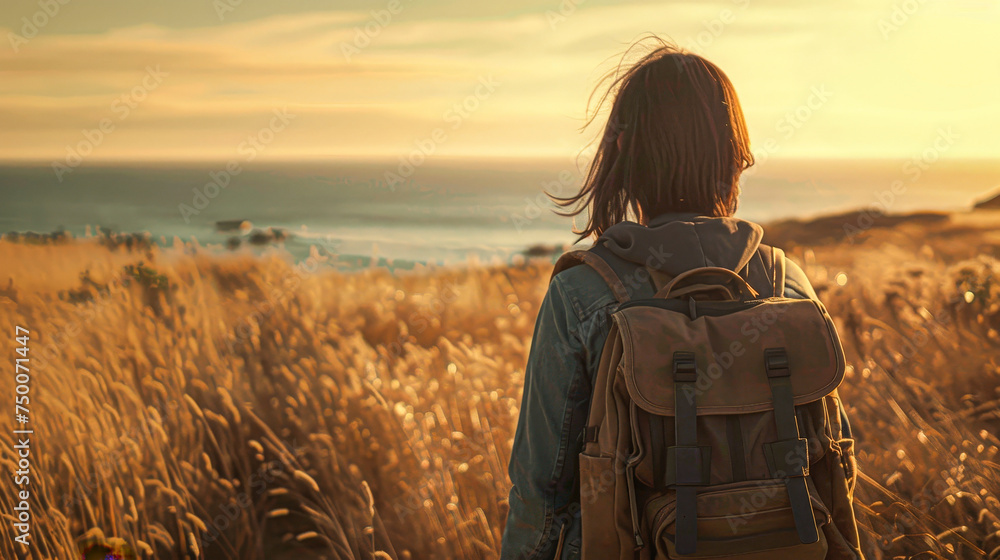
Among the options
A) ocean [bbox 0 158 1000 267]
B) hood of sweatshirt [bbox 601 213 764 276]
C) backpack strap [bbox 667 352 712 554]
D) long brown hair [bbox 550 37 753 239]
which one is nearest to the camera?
backpack strap [bbox 667 352 712 554]

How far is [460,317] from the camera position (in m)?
5.35

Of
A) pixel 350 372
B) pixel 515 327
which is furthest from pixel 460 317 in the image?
pixel 350 372

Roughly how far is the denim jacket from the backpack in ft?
0.19

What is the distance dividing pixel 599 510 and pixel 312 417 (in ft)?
7.48

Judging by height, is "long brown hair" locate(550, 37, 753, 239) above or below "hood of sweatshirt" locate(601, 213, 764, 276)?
above

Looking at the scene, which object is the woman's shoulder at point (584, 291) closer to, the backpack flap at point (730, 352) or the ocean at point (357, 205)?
the backpack flap at point (730, 352)

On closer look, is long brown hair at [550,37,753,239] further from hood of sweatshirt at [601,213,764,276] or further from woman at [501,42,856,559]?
hood of sweatshirt at [601,213,764,276]

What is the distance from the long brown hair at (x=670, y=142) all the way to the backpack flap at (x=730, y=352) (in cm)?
33

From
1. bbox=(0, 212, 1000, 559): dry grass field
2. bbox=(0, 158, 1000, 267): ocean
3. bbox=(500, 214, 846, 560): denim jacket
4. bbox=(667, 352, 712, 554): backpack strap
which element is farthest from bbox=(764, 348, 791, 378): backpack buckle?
bbox=(0, 158, 1000, 267): ocean

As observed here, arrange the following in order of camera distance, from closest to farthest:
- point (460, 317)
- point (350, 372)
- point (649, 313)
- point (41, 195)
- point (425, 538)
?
1. point (649, 313)
2. point (425, 538)
3. point (350, 372)
4. point (460, 317)
5. point (41, 195)

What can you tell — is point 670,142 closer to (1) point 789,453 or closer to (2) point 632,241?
(2) point 632,241

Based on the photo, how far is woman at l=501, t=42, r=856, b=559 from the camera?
1404mm

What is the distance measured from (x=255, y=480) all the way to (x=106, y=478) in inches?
24.5

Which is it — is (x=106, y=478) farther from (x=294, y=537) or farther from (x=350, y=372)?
(x=350, y=372)
